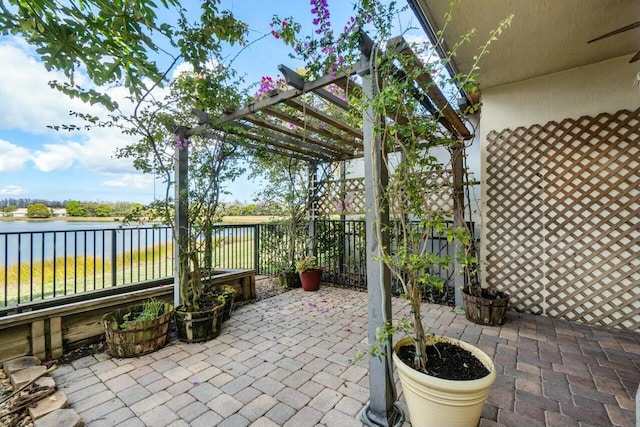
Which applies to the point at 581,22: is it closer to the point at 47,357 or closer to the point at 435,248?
the point at 435,248

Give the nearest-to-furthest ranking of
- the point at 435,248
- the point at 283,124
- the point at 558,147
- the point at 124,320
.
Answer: the point at 124,320 → the point at 558,147 → the point at 283,124 → the point at 435,248

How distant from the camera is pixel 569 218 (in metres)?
3.20

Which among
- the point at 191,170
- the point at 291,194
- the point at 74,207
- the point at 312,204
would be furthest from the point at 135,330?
the point at 312,204

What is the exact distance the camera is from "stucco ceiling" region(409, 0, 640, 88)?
2.20 m

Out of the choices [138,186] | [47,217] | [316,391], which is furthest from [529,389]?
[47,217]

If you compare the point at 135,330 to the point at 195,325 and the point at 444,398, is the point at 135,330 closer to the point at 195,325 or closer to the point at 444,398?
the point at 195,325

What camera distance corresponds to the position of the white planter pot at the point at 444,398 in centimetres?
137

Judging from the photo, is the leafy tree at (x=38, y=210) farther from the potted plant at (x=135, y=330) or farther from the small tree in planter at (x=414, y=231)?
the small tree in planter at (x=414, y=231)

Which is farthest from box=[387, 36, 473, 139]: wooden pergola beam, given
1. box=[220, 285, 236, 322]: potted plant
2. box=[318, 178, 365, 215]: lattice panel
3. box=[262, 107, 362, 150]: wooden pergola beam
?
box=[220, 285, 236, 322]: potted plant

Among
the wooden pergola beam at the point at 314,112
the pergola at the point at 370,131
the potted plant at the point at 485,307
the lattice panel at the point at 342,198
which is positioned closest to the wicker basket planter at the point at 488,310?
the potted plant at the point at 485,307

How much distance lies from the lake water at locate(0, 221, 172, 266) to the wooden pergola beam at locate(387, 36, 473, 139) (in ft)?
9.34

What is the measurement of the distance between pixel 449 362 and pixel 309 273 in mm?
3008

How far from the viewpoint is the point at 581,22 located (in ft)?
7.78

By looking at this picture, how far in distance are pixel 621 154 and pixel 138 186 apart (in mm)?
5283
